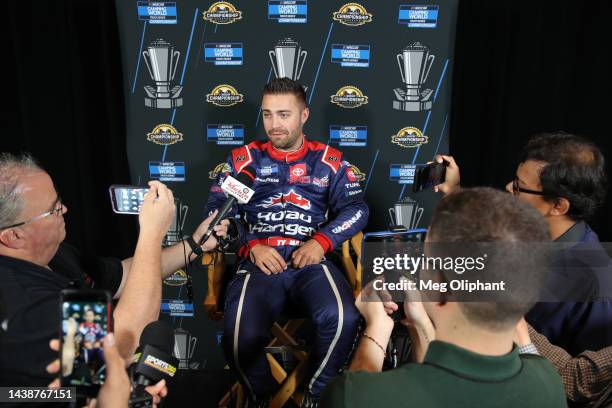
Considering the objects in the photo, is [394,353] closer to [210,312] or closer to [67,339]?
[210,312]

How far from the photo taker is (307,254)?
7.91 feet

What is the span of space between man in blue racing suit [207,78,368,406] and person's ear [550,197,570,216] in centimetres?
92

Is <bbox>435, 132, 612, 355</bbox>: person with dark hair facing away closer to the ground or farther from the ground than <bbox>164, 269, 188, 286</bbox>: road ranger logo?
farther from the ground

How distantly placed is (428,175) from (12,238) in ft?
5.32

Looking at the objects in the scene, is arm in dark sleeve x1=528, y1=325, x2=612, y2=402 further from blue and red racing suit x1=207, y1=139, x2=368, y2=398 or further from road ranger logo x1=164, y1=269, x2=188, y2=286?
road ranger logo x1=164, y1=269, x2=188, y2=286

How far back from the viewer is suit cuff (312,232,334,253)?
248 centimetres

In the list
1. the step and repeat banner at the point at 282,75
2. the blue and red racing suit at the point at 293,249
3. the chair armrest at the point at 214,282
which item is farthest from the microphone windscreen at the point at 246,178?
the step and repeat banner at the point at 282,75

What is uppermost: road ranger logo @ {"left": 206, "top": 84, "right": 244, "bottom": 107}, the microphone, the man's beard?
road ranger logo @ {"left": 206, "top": 84, "right": 244, "bottom": 107}

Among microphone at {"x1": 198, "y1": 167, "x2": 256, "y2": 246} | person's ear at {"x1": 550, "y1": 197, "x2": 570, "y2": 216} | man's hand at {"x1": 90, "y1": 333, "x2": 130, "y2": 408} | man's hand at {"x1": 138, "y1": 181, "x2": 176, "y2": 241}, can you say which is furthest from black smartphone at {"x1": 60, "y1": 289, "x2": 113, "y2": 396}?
person's ear at {"x1": 550, "y1": 197, "x2": 570, "y2": 216}

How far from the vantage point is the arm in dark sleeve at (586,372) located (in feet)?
4.57

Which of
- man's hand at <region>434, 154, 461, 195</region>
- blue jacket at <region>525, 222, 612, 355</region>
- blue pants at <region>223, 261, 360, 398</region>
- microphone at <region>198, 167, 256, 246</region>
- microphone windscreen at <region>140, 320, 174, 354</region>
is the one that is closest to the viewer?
microphone windscreen at <region>140, 320, 174, 354</region>

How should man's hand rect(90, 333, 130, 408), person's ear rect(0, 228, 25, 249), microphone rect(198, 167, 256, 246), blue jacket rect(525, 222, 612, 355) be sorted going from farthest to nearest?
1. microphone rect(198, 167, 256, 246)
2. blue jacket rect(525, 222, 612, 355)
3. person's ear rect(0, 228, 25, 249)
4. man's hand rect(90, 333, 130, 408)

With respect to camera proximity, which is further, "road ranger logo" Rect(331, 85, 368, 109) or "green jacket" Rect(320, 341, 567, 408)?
"road ranger logo" Rect(331, 85, 368, 109)

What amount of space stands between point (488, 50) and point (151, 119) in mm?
2137
